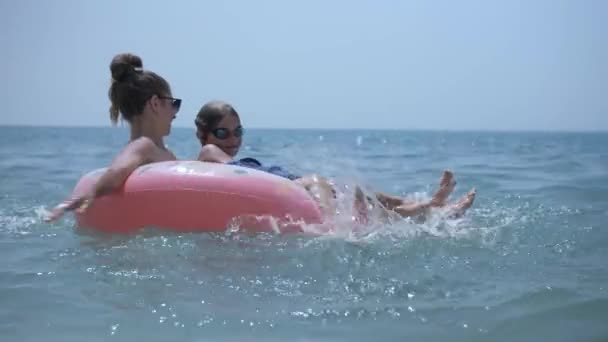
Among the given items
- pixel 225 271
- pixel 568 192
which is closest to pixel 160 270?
pixel 225 271

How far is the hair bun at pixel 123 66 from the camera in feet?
14.0

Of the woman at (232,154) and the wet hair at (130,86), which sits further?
the woman at (232,154)

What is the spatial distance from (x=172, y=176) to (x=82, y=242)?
→ 2.15 ft

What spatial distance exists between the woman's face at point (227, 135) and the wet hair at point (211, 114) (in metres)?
0.02

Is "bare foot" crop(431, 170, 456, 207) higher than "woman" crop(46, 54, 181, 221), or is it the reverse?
"woman" crop(46, 54, 181, 221)

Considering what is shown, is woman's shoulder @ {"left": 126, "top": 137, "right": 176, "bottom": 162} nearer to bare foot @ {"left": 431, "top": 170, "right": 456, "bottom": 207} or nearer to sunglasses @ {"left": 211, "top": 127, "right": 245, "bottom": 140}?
sunglasses @ {"left": 211, "top": 127, "right": 245, "bottom": 140}

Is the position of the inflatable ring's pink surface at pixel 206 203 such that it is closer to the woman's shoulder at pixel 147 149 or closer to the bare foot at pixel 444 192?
the woman's shoulder at pixel 147 149

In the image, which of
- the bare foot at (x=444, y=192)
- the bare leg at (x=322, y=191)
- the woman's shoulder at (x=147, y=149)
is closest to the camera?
the bare leg at (x=322, y=191)

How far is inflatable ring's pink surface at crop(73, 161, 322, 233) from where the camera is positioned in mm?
3924

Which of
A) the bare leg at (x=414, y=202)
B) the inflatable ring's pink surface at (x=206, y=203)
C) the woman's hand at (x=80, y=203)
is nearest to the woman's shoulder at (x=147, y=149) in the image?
the inflatable ring's pink surface at (x=206, y=203)

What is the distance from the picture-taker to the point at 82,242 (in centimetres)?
394

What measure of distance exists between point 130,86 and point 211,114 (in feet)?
1.88

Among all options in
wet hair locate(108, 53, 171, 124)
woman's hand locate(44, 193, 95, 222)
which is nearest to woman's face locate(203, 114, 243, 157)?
wet hair locate(108, 53, 171, 124)

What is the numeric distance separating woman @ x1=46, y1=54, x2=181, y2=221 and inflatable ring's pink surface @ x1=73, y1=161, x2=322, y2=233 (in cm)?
29
